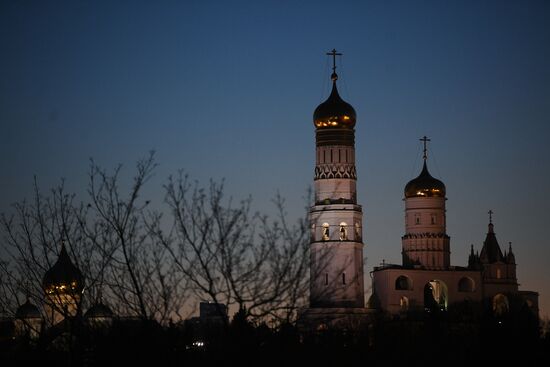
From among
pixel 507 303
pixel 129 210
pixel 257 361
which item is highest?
pixel 507 303

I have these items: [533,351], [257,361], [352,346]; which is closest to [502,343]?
[533,351]

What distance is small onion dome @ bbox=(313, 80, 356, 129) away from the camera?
74.2m

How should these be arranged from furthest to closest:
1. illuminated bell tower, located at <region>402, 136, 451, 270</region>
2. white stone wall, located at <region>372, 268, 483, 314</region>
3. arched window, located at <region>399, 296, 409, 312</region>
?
1. illuminated bell tower, located at <region>402, 136, 451, 270</region>
2. arched window, located at <region>399, 296, 409, 312</region>
3. white stone wall, located at <region>372, 268, 483, 314</region>

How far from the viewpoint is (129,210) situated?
67.8ft

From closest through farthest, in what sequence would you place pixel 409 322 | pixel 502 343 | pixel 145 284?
1. pixel 145 284
2. pixel 502 343
3. pixel 409 322

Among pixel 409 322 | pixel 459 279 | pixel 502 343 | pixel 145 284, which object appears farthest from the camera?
pixel 459 279

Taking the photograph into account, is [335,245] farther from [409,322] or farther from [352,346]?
[352,346]

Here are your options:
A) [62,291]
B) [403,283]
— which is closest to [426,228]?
[403,283]

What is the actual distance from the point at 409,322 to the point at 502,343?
133 feet

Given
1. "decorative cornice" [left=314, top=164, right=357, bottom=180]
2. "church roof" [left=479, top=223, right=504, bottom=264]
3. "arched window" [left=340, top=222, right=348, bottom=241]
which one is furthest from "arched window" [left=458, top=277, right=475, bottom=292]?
"decorative cornice" [left=314, top=164, right=357, bottom=180]

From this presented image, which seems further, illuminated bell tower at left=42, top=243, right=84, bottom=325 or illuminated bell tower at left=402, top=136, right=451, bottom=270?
illuminated bell tower at left=402, top=136, right=451, bottom=270

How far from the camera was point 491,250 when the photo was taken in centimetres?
8531

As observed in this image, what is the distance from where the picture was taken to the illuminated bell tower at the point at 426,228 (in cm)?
8138

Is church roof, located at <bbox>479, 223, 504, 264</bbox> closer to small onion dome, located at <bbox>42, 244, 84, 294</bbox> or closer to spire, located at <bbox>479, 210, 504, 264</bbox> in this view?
spire, located at <bbox>479, 210, 504, 264</bbox>
